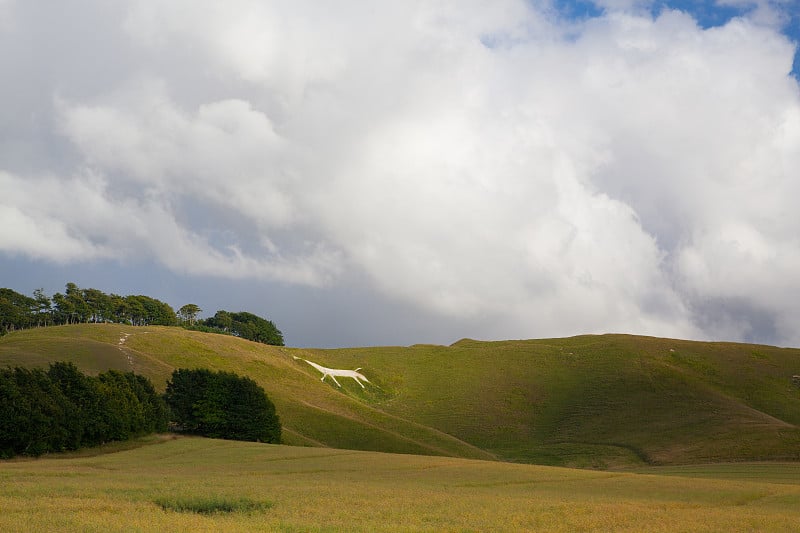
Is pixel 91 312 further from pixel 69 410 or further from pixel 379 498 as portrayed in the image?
pixel 379 498

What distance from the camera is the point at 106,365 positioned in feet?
307

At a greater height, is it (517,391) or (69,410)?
(517,391)

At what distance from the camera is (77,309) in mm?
175625

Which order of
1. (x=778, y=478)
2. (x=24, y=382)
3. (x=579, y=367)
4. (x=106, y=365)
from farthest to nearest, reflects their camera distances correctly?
1. (x=579, y=367)
2. (x=106, y=365)
3. (x=24, y=382)
4. (x=778, y=478)

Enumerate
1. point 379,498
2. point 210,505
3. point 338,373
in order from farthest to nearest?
1. point 338,373
2. point 379,498
3. point 210,505

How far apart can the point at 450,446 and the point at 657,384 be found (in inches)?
1867

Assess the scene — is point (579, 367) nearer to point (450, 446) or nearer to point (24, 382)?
point (450, 446)

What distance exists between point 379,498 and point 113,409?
42.5 meters

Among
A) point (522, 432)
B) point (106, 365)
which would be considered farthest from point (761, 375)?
point (106, 365)

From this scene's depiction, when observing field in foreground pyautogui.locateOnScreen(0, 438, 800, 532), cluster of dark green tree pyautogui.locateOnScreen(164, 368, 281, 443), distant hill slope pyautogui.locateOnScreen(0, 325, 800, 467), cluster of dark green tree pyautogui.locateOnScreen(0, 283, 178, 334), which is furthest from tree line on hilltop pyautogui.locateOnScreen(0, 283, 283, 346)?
field in foreground pyautogui.locateOnScreen(0, 438, 800, 532)

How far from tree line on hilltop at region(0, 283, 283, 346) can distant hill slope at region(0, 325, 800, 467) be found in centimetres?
4679

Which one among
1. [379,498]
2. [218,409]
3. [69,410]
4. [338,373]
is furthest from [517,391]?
[379,498]

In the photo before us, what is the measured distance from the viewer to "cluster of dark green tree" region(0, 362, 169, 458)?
5491cm

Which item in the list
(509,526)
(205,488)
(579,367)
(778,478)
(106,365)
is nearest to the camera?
(509,526)
